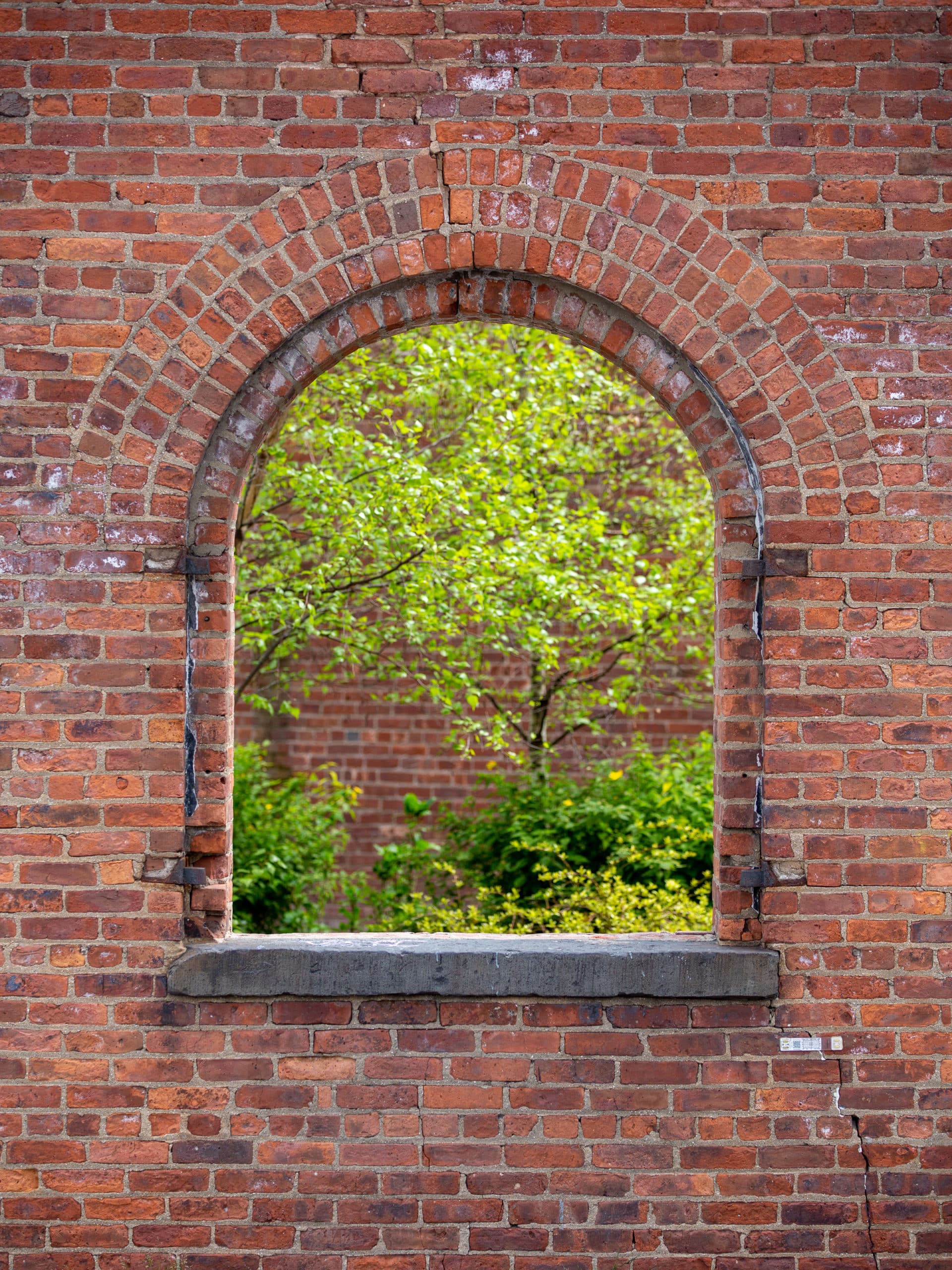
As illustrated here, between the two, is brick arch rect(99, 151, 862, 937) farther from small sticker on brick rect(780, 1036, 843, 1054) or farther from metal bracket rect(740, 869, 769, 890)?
small sticker on brick rect(780, 1036, 843, 1054)

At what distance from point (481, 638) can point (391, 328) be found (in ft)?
7.69

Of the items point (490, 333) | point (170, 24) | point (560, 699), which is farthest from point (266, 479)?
point (170, 24)

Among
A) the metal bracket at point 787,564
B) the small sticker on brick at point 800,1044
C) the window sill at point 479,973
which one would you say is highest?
the metal bracket at point 787,564

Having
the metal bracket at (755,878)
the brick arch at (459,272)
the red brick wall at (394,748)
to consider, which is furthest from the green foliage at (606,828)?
the brick arch at (459,272)

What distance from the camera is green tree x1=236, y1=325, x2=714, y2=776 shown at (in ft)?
16.2

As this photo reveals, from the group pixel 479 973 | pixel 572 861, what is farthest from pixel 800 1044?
pixel 572 861

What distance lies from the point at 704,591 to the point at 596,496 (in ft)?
4.19

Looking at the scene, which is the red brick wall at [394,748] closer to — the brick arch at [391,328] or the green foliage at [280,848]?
the green foliage at [280,848]

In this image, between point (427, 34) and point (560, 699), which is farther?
point (560, 699)

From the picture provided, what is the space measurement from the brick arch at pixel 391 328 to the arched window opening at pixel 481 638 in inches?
50.7

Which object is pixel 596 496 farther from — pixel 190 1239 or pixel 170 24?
pixel 190 1239

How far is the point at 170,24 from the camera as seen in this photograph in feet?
9.78

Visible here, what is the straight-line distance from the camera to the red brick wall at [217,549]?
294 cm

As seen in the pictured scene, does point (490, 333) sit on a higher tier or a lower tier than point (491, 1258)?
higher
